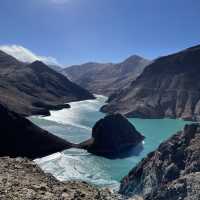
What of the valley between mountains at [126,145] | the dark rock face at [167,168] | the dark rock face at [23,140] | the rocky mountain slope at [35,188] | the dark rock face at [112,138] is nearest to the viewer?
the rocky mountain slope at [35,188]

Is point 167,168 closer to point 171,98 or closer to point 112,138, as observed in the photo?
point 112,138

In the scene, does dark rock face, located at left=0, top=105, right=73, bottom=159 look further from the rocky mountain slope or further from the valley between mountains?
the rocky mountain slope

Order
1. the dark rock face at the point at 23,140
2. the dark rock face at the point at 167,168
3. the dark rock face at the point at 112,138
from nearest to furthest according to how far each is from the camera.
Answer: the dark rock face at the point at 167,168, the dark rock face at the point at 23,140, the dark rock face at the point at 112,138

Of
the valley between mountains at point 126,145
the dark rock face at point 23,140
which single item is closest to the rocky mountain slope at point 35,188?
the valley between mountains at point 126,145

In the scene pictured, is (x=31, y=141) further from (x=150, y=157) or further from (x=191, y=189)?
(x=191, y=189)

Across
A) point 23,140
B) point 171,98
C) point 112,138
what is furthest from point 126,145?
point 171,98

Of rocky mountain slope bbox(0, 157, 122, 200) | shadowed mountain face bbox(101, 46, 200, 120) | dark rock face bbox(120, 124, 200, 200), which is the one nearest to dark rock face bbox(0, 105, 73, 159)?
dark rock face bbox(120, 124, 200, 200)

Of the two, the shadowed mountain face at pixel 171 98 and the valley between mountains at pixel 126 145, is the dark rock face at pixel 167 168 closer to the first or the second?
the valley between mountains at pixel 126 145
